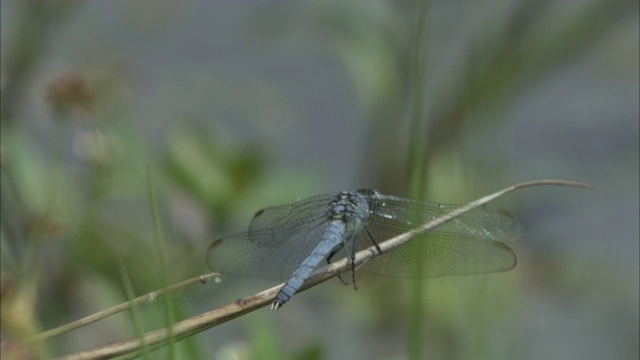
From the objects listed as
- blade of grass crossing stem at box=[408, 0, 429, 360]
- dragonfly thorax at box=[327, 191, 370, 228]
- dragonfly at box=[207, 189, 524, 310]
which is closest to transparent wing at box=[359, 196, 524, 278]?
dragonfly at box=[207, 189, 524, 310]

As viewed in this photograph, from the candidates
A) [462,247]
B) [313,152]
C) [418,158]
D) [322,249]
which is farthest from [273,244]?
[313,152]

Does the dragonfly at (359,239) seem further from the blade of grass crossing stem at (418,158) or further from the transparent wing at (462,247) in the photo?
the blade of grass crossing stem at (418,158)

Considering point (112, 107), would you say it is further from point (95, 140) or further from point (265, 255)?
point (265, 255)

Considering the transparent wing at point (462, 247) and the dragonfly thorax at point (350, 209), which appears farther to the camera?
the dragonfly thorax at point (350, 209)

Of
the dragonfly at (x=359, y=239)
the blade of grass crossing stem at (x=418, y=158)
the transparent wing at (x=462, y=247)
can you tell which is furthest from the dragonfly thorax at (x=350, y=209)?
the blade of grass crossing stem at (x=418, y=158)

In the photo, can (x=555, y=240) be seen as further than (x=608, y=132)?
No

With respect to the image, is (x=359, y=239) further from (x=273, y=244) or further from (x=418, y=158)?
(x=418, y=158)

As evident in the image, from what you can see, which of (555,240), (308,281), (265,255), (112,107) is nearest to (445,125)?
(555,240)
